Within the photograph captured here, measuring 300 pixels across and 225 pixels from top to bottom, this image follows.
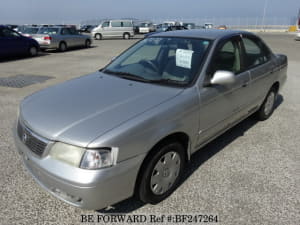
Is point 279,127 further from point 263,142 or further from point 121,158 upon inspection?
point 121,158

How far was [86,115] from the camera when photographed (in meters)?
2.21

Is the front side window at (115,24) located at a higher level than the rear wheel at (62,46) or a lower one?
higher

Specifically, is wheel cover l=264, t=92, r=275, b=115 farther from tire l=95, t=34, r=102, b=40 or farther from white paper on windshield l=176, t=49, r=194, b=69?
tire l=95, t=34, r=102, b=40

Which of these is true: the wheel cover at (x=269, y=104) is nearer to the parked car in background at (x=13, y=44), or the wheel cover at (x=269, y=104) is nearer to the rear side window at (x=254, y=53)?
the rear side window at (x=254, y=53)

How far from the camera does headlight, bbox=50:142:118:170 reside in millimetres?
1915

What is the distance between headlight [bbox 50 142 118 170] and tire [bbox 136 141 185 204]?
395mm

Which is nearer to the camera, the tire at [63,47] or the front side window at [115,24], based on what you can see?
the tire at [63,47]

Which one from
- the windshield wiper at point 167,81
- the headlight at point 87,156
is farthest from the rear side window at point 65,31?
the headlight at point 87,156

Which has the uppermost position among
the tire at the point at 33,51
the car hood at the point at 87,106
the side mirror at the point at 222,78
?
the side mirror at the point at 222,78

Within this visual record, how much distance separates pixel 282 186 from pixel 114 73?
2458 millimetres

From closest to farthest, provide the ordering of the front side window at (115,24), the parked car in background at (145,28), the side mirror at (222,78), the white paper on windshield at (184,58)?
the side mirror at (222,78) → the white paper on windshield at (184,58) → the front side window at (115,24) → the parked car in background at (145,28)

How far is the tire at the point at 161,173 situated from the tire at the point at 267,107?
2.42m

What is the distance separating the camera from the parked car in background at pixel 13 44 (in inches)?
434

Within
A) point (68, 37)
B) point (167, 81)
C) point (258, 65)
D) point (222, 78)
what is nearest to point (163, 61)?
point (167, 81)
